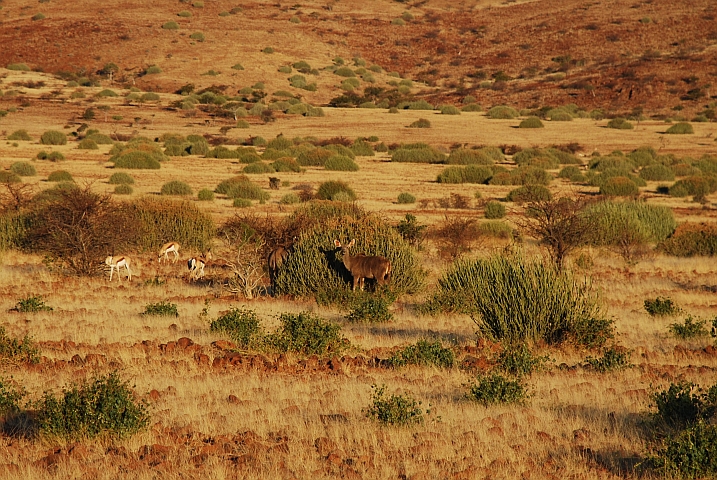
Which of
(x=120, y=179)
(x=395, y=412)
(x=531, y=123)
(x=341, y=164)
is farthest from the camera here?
(x=531, y=123)

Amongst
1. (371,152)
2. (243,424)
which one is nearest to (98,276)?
(243,424)

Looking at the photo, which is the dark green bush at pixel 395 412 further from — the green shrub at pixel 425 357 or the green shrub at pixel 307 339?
the green shrub at pixel 307 339

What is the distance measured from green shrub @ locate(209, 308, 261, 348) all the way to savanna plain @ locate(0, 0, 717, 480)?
36mm

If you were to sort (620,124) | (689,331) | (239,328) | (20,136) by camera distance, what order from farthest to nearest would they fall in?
1. (620,124)
2. (20,136)
3. (689,331)
4. (239,328)

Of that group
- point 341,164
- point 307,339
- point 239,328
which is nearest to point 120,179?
point 341,164

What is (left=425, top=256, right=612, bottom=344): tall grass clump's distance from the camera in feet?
36.8

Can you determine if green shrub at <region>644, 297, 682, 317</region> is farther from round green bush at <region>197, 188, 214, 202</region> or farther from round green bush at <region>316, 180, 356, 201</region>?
round green bush at <region>197, 188, 214, 202</region>

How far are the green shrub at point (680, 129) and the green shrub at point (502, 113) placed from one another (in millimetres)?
12539

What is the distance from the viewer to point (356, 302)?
14.3m

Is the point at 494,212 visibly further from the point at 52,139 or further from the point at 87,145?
the point at 52,139

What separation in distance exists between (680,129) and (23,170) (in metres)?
39.6

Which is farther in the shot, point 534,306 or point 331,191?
point 331,191

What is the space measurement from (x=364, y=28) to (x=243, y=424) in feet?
329

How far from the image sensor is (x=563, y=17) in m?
102
